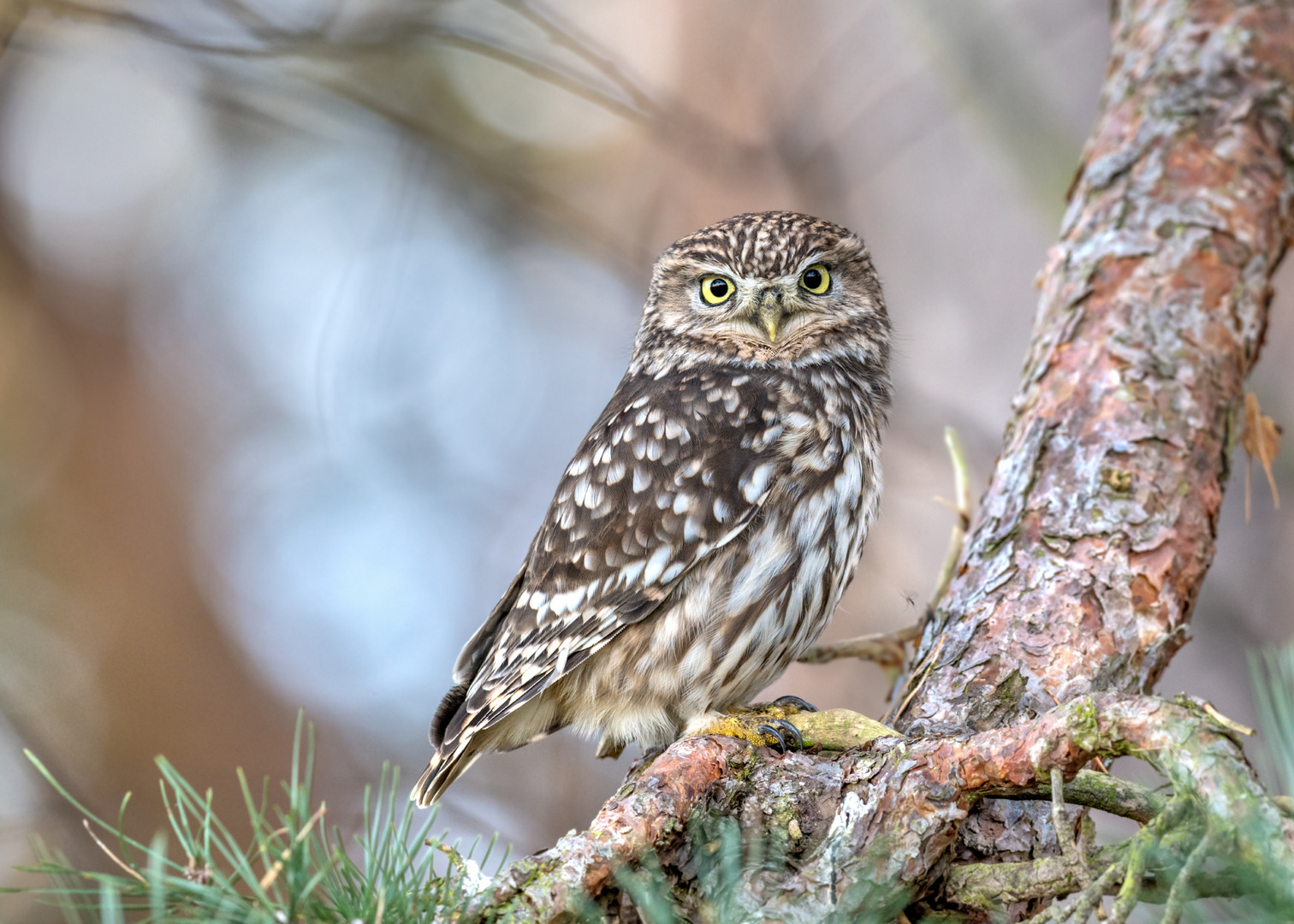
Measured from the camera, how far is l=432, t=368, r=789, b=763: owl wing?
2590 millimetres

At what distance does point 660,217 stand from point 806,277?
3.39 metres

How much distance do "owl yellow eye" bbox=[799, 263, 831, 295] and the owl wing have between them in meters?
0.39

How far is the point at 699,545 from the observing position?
2.57m

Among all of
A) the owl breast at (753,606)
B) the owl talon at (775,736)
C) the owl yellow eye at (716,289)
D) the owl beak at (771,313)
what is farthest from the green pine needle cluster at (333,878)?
the owl yellow eye at (716,289)

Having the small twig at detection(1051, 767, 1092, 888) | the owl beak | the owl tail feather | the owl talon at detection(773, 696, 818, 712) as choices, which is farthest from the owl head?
the small twig at detection(1051, 767, 1092, 888)

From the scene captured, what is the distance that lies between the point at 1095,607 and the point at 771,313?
123 centimetres

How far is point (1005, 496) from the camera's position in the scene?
2.52 metres

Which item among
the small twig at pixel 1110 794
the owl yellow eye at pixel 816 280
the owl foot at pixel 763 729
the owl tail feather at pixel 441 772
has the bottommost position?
the owl tail feather at pixel 441 772

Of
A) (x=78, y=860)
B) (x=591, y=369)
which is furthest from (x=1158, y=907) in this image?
(x=591, y=369)

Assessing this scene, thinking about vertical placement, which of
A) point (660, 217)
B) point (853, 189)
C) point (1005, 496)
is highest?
point (853, 189)

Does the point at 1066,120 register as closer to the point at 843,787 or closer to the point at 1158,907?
the point at 843,787

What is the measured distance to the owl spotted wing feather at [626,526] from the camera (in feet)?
8.50

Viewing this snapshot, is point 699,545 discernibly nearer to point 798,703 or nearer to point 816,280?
point 798,703

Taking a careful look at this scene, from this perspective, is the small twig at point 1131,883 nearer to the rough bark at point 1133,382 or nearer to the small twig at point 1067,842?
the small twig at point 1067,842
